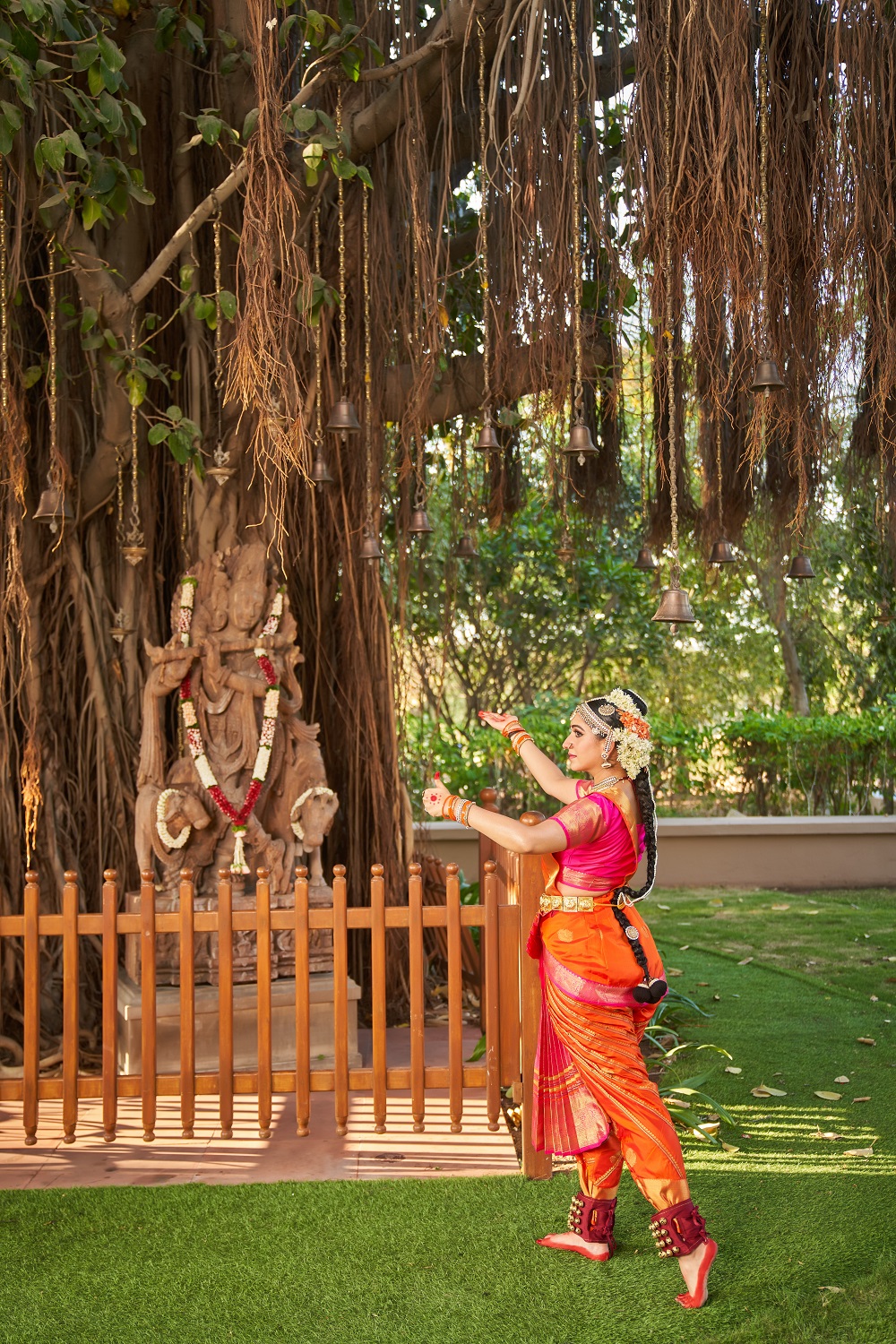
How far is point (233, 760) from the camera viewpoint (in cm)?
468

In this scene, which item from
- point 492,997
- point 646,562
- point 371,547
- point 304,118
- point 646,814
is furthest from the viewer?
point 646,562

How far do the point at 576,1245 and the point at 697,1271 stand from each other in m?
A: 0.35

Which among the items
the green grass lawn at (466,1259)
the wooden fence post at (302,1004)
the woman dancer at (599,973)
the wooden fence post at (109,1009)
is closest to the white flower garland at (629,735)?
the woman dancer at (599,973)

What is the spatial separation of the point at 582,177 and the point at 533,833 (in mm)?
2618

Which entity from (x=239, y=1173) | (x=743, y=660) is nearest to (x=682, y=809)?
(x=743, y=660)

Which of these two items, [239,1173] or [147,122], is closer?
[239,1173]

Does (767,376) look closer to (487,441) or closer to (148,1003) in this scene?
(487,441)

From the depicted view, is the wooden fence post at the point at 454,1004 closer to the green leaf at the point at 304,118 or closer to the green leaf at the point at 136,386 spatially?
the green leaf at the point at 136,386

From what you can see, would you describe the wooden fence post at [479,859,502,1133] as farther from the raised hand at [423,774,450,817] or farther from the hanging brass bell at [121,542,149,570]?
the hanging brass bell at [121,542,149,570]

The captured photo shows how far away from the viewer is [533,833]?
2.74 m

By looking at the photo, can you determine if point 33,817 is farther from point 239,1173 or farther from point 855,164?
point 855,164

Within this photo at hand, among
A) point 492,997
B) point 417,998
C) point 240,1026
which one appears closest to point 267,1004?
point 417,998

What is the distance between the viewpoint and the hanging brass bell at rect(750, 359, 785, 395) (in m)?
3.42

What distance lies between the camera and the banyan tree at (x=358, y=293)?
3619 millimetres
